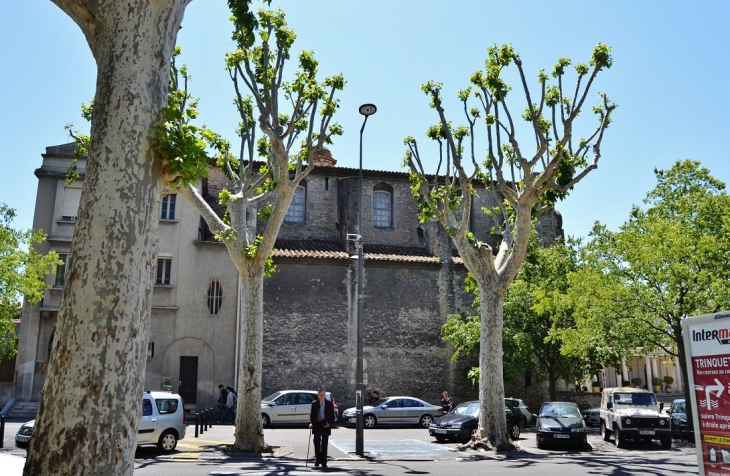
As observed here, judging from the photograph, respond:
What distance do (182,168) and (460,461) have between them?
1270cm

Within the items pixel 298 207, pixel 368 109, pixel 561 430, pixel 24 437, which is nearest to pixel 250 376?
pixel 24 437

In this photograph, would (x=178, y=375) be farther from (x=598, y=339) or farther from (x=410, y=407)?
(x=598, y=339)

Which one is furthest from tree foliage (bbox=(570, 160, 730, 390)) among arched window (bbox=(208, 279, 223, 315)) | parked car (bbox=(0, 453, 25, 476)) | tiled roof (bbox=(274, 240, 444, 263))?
parked car (bbox=(0, 453, 25, 476))

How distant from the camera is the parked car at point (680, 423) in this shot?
68.8 ft

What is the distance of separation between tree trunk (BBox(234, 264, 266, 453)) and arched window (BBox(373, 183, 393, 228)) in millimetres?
18531

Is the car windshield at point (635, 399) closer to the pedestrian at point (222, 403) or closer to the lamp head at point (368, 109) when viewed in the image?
the lamp head at point (368, 109)

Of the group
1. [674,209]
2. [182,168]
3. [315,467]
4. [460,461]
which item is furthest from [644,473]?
[674,209]

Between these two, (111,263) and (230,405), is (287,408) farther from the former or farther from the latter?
(111,263)

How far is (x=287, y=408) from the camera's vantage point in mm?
24922

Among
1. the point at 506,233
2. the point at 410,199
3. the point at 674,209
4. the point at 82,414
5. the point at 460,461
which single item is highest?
the point at 410,199

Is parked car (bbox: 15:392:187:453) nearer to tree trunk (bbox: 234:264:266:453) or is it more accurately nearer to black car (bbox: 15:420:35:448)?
black car (bbox: 15:420:35:448)

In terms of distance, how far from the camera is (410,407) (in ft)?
85.7

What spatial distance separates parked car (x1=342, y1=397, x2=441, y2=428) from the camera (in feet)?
83.6

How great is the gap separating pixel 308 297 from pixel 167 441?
15.0 meters
